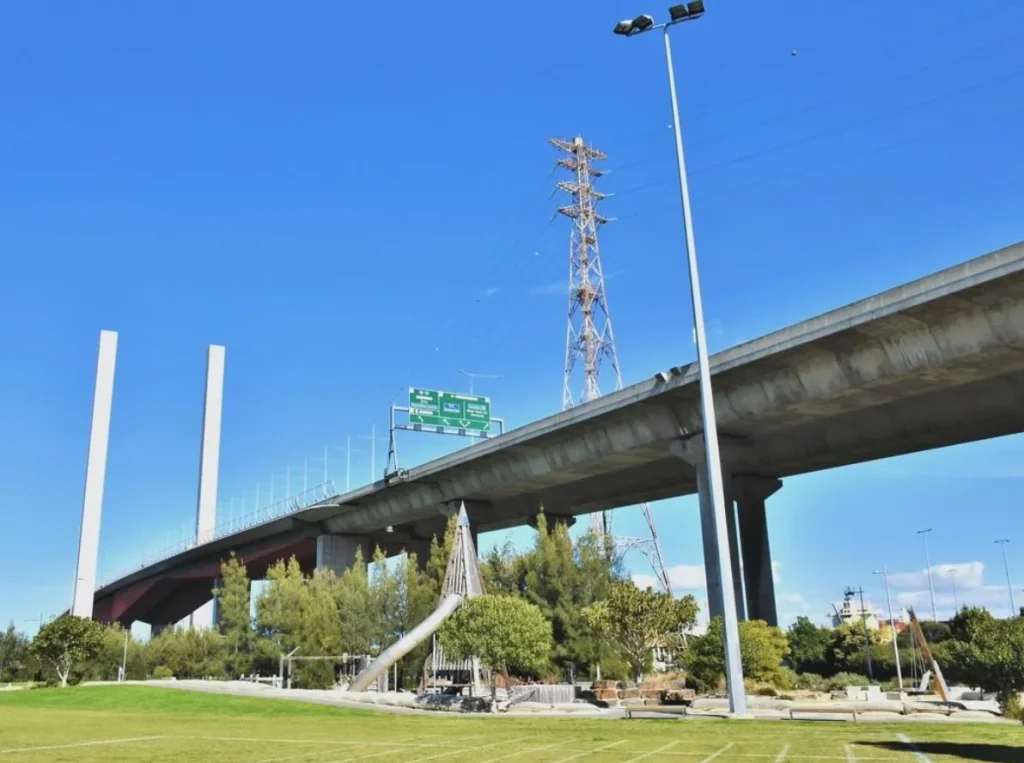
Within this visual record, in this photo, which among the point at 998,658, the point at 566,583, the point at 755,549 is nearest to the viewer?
the point at 998,658

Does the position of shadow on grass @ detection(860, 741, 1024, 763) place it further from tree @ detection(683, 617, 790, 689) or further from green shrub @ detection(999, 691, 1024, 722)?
tree @ detection(683, 617, 790, 689)

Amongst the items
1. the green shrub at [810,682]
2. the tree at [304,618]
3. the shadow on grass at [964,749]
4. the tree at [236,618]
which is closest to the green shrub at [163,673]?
the tree at [236,618]

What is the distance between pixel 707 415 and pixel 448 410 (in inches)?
1494

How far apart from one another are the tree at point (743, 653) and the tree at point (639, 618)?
1.42 m

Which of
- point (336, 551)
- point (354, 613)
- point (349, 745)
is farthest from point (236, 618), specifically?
point (349, 745)

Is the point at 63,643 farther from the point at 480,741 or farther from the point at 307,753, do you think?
the point at 307,753

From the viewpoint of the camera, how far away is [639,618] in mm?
43312

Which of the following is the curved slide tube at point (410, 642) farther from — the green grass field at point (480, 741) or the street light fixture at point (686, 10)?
the street light fixture at point (686, 10)

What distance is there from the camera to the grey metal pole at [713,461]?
910 inches

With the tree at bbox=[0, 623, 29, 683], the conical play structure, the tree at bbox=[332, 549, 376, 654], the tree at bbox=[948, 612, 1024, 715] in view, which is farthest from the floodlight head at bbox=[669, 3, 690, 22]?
the tree at bbox=[0, 623, 29, 683]

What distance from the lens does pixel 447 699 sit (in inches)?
1594

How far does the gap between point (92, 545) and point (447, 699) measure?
6495cm

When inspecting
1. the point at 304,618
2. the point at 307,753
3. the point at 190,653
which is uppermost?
the point at 304,618

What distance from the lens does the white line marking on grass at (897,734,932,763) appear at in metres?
13.1
